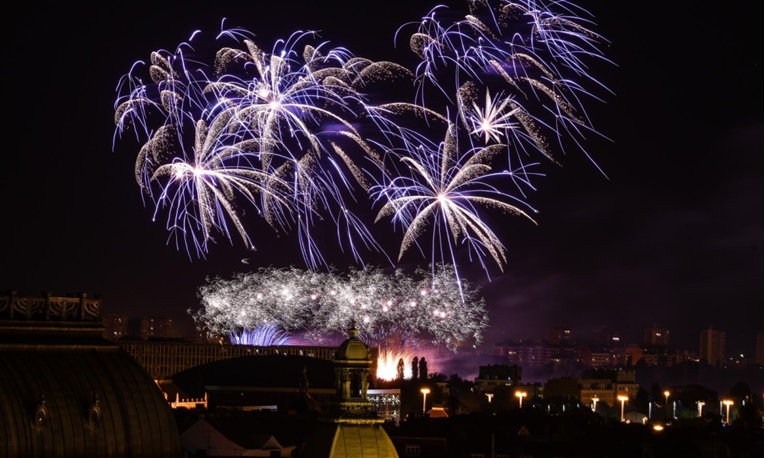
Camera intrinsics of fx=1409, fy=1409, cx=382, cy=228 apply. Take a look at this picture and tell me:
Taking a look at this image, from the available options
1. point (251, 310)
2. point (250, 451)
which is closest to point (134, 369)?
point (250, 451)
